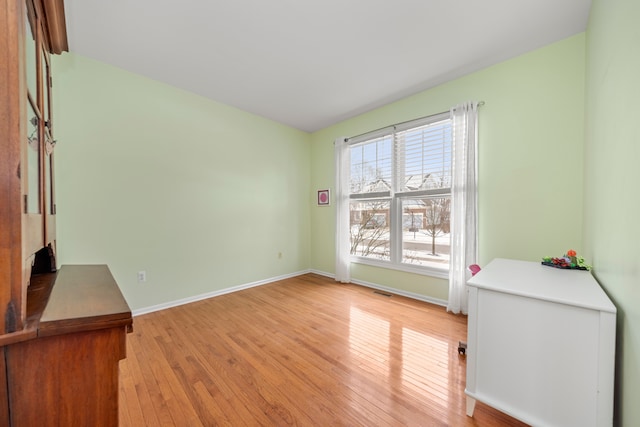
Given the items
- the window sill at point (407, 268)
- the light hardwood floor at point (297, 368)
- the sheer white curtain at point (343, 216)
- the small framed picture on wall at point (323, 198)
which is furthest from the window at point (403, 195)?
the light hardwood floor at point (297, 368)

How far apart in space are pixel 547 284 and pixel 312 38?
2.43 metres

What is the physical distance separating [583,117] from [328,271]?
3.55 metres

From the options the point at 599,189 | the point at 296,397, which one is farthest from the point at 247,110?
the point at 599,189

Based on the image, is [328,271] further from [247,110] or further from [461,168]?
[247,110]

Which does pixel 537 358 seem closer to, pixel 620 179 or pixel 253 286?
pixel 620 179

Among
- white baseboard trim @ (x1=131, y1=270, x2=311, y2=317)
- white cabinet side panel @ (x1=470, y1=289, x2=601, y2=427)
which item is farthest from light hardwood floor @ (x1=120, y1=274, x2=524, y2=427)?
white cabinet side panel @ (x1=470, y1=289, x2=601, y2=427)

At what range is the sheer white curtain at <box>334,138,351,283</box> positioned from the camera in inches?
151

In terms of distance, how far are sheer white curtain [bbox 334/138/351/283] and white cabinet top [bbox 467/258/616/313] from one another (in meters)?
2.28

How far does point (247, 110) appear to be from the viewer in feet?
11.6

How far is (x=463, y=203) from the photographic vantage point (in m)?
2.61

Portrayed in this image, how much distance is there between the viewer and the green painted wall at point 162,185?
7.59 feet

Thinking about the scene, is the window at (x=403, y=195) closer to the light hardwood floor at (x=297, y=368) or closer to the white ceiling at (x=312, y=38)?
the white ceiling at (x=312, y=38)

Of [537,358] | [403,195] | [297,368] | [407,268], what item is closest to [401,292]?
[407,268]

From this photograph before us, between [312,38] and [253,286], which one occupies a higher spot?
[312,38]
